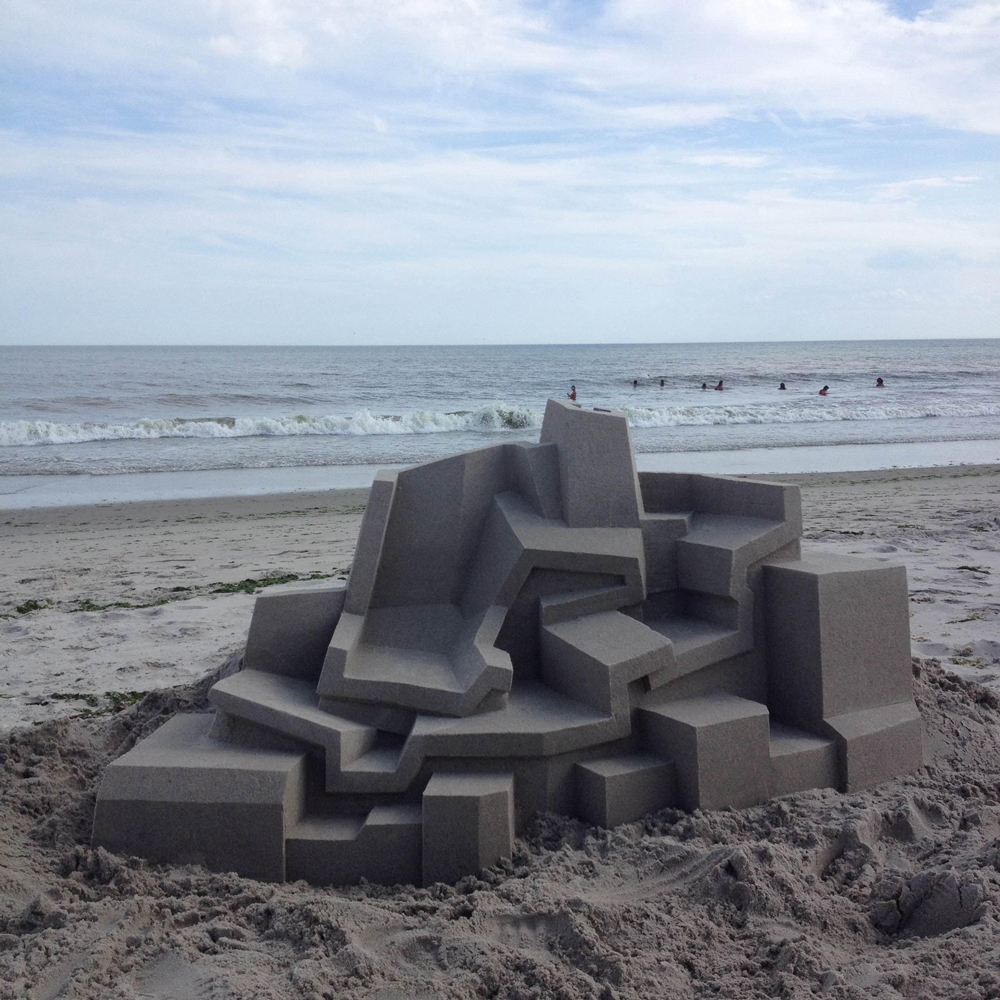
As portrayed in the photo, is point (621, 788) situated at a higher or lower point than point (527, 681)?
lower

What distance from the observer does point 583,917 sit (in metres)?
2.79

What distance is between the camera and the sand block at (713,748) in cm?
335

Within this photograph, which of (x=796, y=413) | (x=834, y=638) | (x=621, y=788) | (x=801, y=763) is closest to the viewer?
(x=621, y=788)

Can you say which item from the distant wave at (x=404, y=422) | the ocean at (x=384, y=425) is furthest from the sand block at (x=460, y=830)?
the distant wave at (x=404, y=422)

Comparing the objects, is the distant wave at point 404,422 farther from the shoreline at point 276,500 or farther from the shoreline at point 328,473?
the shoreline at point 276,500

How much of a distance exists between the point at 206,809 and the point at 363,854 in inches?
21.5

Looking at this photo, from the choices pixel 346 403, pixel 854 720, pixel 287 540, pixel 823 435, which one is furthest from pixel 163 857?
pixel 346 403

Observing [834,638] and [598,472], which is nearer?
[834,638]

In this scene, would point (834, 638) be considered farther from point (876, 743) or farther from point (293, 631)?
point (293, 631)

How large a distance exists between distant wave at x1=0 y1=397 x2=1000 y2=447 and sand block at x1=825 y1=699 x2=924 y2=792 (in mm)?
15819

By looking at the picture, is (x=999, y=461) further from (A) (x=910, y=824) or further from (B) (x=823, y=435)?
(A) (x=910, y=824)

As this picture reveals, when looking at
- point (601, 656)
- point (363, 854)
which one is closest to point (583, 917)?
point (363, 854)

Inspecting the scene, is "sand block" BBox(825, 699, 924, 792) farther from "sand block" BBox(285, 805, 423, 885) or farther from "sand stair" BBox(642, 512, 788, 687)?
"sand block" BBox(285, 805, 423, 885)

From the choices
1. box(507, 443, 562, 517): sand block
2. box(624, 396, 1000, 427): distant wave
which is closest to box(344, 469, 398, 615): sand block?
box(507, 443, 562, 517): sand block
